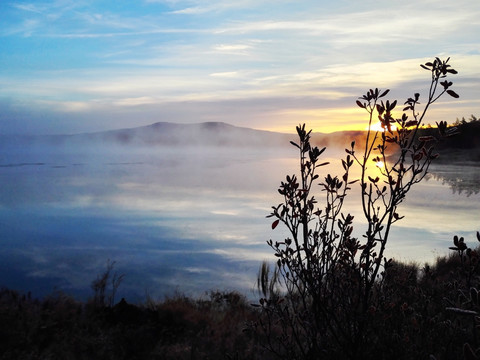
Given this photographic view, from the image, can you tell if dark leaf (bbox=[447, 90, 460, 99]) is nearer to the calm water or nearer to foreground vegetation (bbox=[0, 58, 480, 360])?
foreground vegetation (bbox=[0, 58, 480, 360])

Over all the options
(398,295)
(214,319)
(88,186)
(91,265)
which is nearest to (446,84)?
(398,295)

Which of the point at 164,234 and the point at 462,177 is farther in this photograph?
the point at 462,177

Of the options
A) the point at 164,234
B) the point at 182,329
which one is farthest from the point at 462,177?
the point at 182,329

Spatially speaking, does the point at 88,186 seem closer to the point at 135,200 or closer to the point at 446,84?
the point at 135,200

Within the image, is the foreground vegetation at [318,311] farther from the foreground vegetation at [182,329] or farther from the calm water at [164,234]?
the calm water at [164,234]

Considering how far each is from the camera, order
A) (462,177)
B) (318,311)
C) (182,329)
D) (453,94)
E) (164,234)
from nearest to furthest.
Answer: (453,94) → (318,311) → (182,329) → (164,234) → (462,177)

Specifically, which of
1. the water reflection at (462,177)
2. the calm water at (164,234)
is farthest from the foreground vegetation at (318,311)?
the water reflection at (462,177)

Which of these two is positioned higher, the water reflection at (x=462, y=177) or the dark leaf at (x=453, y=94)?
the dark leaf at (x=453, y=94)

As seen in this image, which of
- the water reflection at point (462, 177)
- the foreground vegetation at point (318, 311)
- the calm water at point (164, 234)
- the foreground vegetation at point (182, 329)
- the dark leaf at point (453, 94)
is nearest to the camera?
the dark leaf at point (453, 94)

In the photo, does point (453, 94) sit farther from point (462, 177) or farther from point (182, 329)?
point (462, 177)

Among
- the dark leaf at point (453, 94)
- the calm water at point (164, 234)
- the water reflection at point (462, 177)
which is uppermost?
the dark leaf at point (453, 94)

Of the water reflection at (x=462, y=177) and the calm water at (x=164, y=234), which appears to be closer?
the calm water at (x=164, y=234)

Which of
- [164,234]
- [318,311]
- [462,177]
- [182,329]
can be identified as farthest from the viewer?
[462,177]

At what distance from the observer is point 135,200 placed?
2217 centimetres
